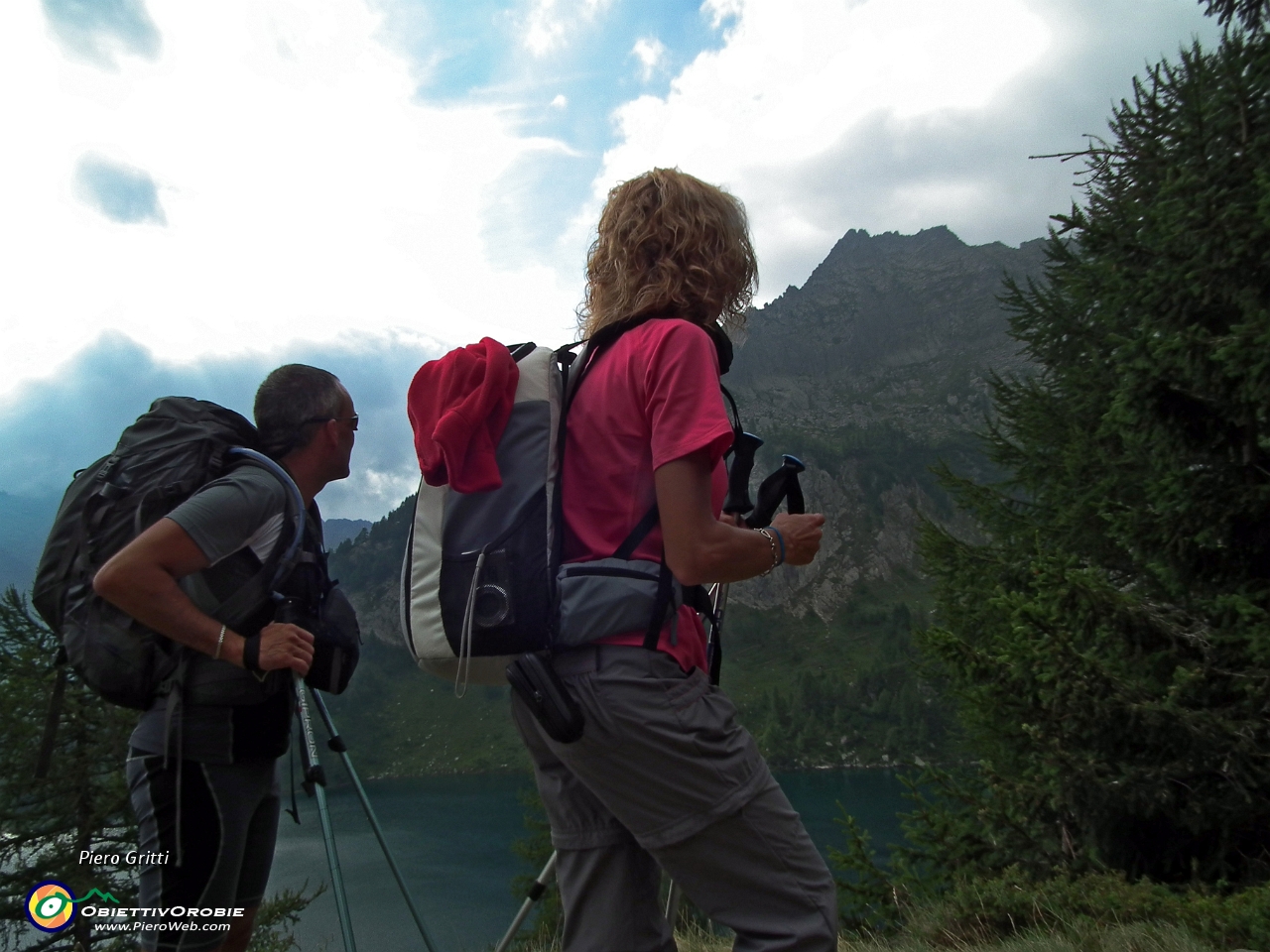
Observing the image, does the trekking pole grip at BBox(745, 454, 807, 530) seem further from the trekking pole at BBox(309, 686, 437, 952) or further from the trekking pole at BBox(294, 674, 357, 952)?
the trekking pole at BBox(309, 686, 437, 952)

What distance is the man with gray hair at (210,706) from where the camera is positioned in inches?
93.4

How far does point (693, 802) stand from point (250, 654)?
58.3 inches

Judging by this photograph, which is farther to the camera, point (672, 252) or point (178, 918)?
point (178, 918)

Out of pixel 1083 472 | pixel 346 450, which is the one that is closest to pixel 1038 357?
pixel 1083 472

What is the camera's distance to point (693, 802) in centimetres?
160

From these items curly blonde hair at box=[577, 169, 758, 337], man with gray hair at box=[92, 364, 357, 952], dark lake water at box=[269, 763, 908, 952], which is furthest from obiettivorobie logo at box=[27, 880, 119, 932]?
dark lake water at box=[269, 763, 908, 952]

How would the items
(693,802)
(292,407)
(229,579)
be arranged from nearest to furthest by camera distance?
(693,802) → (229,579) → (292,407)

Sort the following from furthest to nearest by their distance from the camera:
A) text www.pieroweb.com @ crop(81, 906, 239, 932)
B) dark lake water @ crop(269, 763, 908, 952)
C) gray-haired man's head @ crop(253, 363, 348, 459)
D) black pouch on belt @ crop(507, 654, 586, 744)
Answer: dark lake water @ crop(269, 763, 908, 952) → gray-haired man's head @ crop(253, 363, 348, 459) → text www.pieroweb.com @ crop(81, 906, 239, 932) → black pouch on belt @ crop(507, 654, 586, 744)

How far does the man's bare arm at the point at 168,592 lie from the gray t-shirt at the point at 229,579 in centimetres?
5

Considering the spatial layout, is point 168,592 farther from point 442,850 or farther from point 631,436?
point 442,850

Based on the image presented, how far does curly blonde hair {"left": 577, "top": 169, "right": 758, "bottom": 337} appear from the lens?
6.35 ft

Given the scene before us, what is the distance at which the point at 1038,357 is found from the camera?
1522 centimetres

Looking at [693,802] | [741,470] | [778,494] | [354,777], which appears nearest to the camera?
[693,802]

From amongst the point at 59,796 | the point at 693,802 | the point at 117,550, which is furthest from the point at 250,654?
the point at 59,796
